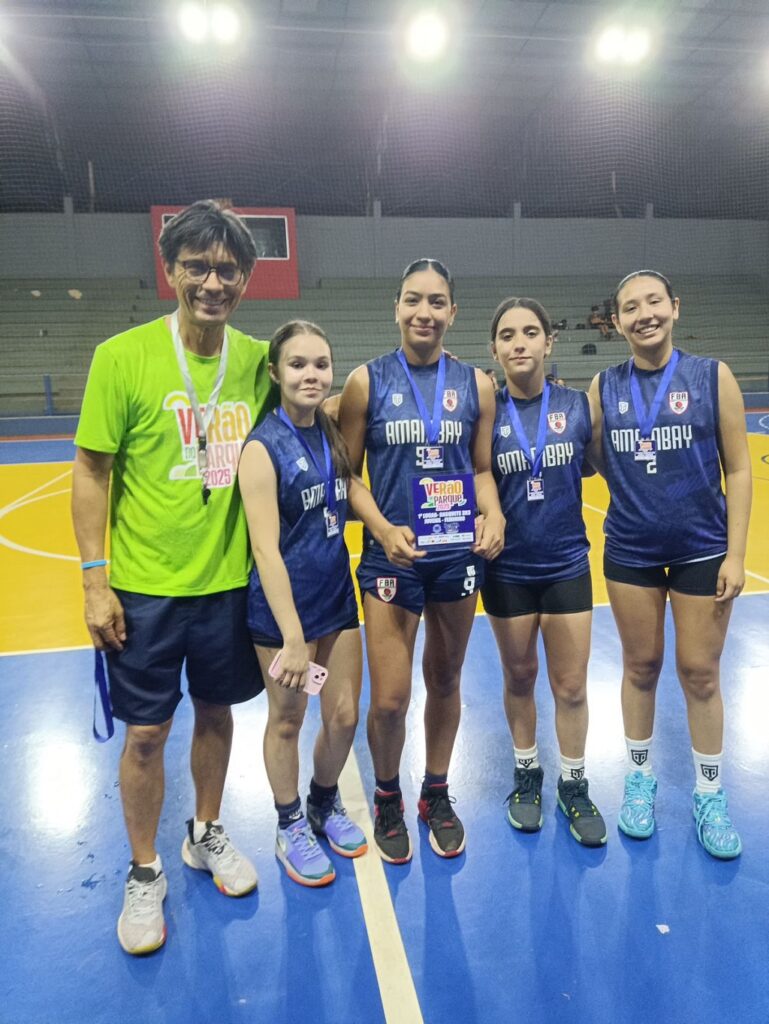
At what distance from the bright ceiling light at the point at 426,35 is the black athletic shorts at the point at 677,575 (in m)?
12.1

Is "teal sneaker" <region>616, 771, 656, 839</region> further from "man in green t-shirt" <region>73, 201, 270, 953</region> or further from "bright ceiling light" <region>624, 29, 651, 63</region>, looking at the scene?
"bright ceiling light" <region>624, 29, 651, 63</region>

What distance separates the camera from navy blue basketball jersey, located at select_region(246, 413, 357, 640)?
201cm

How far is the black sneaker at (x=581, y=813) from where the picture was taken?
2342mm

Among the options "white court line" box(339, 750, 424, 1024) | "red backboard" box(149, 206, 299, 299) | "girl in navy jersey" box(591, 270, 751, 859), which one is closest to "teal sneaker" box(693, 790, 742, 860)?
"girl in navy jersey" box(591, 270, 751, 859)

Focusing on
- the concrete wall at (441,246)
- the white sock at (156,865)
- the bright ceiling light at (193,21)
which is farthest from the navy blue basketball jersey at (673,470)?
the concrete wall at (441,246)

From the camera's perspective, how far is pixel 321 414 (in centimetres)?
216

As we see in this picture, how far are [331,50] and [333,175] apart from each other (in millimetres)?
5301

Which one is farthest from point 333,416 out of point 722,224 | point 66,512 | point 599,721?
point 722,224

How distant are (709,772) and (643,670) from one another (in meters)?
0.42

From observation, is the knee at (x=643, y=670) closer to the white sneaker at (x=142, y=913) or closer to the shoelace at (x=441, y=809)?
the shoelace at (x=441, y=809)

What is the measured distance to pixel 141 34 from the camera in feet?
39.1

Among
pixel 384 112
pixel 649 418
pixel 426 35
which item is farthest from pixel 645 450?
pixel 384 112

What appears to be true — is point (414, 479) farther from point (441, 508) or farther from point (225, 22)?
point (225, 22)

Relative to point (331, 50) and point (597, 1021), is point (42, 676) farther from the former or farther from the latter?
point (331, 50)
